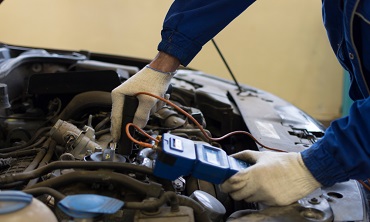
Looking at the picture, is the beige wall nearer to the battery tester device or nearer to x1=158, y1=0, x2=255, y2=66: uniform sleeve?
x1=158, y1=0, x2=255, y2=66: uniform sleeve

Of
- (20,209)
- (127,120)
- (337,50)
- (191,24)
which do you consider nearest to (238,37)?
(337,50)

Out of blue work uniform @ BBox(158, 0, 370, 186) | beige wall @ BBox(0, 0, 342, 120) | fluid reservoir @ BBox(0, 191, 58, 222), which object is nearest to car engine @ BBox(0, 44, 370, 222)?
fluid reservoir @ BBox(0, 191, 58, 222)

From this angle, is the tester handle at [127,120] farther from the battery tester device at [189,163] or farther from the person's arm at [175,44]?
the battery tester device at [189,163]

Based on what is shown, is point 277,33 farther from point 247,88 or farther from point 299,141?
point 299,141

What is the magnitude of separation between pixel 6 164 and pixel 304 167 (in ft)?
2.54

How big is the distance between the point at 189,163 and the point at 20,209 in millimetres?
333

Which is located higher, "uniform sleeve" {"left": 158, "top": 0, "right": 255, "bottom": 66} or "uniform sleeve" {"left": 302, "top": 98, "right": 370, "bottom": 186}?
"uniform sleeve" {"left": 158, "top": 0, "right": 255, "bottom": 66}

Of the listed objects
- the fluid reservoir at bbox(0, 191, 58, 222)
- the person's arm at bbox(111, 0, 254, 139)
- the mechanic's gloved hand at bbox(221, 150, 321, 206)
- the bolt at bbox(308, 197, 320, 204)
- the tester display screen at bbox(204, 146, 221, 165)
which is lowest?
the bolt at bbox(308, 197, 320, 204)

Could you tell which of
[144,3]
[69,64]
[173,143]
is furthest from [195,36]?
[144,3]

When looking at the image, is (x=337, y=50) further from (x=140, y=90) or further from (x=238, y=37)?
(x=238, y=37)

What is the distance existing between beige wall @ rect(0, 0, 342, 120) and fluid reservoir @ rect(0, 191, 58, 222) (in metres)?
3.07

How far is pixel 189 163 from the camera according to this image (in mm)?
843

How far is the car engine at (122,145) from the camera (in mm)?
846

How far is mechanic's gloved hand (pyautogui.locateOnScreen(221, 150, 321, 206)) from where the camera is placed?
35.2 inches
